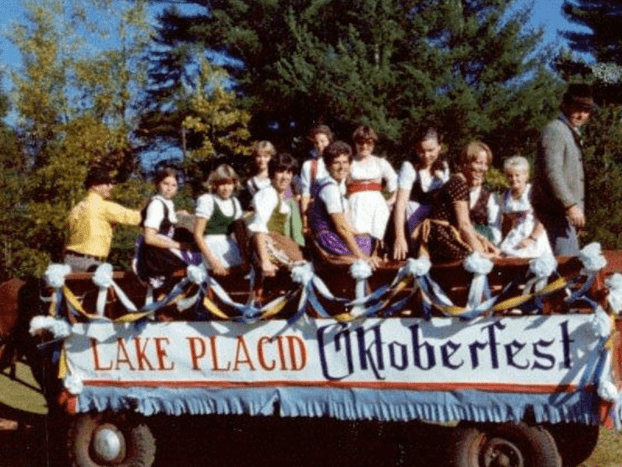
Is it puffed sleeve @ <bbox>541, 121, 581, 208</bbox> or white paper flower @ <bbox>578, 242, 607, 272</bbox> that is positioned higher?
puffed sleeve @ <bbox>541, 121, 581, 208</bbox>

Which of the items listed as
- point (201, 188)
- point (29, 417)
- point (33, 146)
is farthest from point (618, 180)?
point (33, 146)

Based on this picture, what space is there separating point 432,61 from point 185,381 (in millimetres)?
21650

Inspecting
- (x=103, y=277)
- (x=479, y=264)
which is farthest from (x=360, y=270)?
(x=103, y=277)

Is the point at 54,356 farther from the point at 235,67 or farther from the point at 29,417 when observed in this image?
the point at 235,67

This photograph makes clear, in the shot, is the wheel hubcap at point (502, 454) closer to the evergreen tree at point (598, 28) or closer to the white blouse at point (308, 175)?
the white blouse at point (308, 175)

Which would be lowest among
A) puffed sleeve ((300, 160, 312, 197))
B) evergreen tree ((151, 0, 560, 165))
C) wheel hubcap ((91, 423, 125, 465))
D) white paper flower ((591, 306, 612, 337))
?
A: wheel hubcap ((91, 423, 125, 465))

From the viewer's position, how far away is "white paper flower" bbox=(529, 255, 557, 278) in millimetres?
5098

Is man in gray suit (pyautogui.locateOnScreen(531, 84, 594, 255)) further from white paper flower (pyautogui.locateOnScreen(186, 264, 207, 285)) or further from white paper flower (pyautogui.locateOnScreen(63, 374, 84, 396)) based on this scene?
white paper flower (pyautogui.locateOnScreen(63, 374, 84, 396))

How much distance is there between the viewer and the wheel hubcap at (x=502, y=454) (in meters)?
5.30

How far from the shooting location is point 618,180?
2055cm

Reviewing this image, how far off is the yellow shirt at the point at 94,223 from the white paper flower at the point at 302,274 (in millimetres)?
2170

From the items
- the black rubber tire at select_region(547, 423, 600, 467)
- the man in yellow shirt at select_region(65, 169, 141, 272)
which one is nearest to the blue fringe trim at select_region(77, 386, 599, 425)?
the black rubber tire at select_region(547, 423, 600, 467)

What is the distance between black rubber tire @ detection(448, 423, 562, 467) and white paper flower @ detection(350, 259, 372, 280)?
971 mm

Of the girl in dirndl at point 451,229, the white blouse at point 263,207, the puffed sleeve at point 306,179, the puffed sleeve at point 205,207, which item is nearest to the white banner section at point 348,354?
the girl in dirndl at point 451,229
